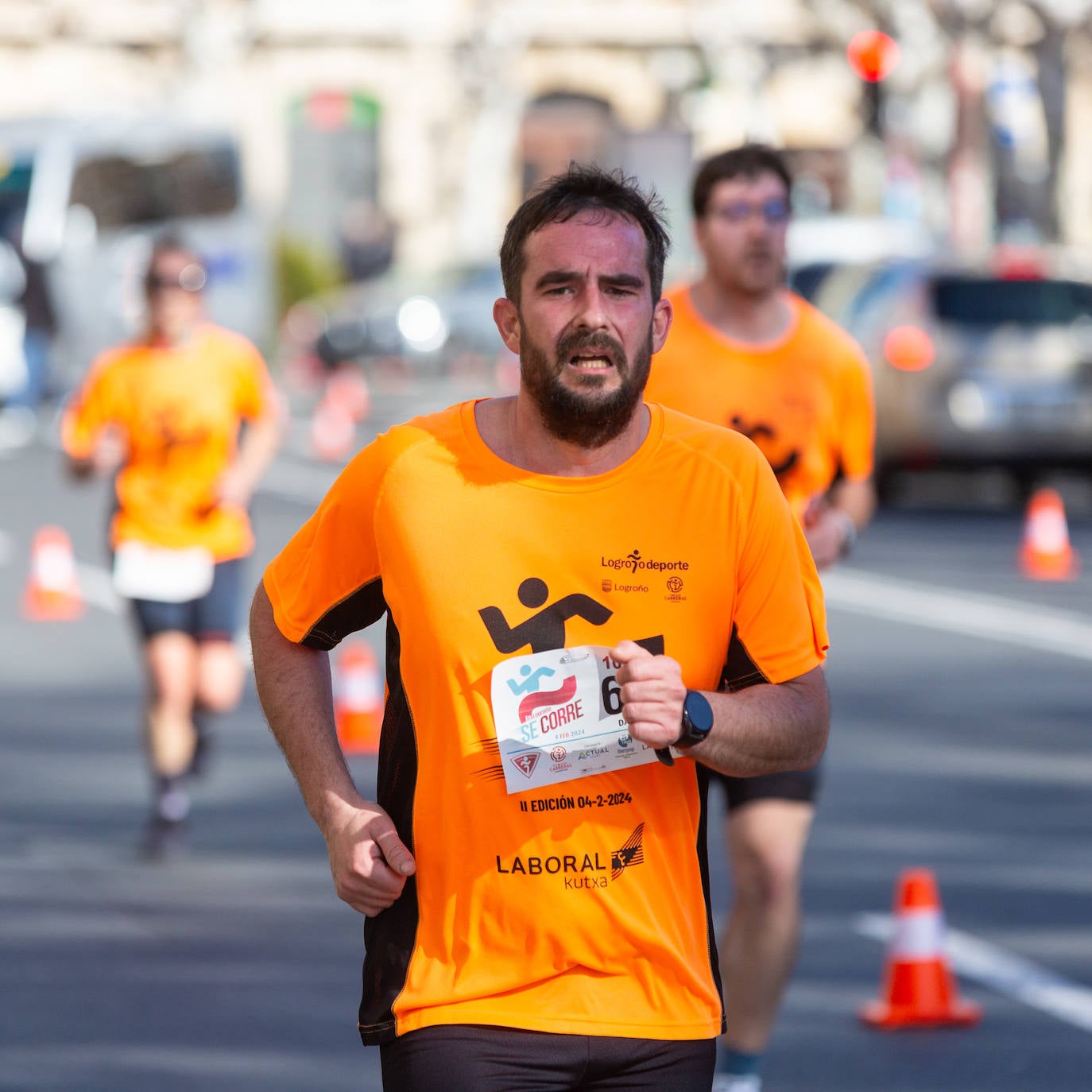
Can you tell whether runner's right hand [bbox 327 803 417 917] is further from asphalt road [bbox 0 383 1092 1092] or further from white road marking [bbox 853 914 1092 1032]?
white road marking [bbox 853 914 1092 1032]

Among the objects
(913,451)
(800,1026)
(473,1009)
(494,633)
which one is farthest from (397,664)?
(913,451)

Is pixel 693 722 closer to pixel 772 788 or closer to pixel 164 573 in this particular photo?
pixel 772 788

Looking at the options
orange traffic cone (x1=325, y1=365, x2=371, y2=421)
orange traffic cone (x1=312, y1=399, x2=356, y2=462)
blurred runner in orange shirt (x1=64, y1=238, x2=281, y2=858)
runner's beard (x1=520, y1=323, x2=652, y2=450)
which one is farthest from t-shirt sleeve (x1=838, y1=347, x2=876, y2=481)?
orange traffic cone (x1=325, y1=365, x2=371, y2=421)

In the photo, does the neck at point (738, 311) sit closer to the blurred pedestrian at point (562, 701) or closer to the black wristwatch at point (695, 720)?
the blurred pedestrian at point (562, 701)

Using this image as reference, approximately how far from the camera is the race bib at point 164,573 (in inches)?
353

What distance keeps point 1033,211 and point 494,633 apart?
2768 centimetres

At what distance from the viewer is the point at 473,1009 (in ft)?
12.0

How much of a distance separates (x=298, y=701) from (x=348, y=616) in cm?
14

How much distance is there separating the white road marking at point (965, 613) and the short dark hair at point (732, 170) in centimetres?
711

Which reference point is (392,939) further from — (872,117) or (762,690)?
(872,117)

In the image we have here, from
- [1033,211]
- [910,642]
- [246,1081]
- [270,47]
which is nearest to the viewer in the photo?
[246,1081]

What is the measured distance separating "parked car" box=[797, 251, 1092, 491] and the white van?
15369mm

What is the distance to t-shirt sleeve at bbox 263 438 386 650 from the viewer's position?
3.82 metres

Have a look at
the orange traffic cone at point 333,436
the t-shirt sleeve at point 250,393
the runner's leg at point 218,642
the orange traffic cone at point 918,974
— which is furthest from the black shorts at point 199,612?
the orange traffic cone at point 333,436
